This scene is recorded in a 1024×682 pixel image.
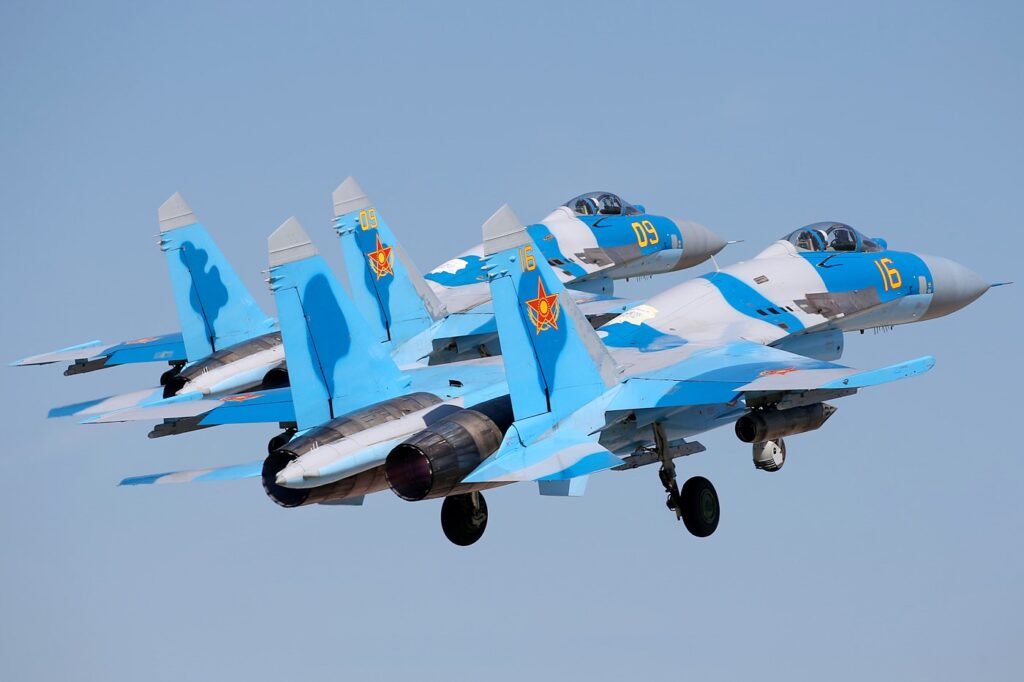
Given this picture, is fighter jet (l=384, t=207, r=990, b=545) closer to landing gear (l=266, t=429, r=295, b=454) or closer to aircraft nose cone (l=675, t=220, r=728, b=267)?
landing gear (l=266, t=429, r=295, b=454)

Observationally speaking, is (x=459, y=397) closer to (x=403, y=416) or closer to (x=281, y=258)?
(x=403, y=416)

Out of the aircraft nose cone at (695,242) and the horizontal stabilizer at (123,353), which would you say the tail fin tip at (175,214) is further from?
the aircraft nose cone at (695,242)

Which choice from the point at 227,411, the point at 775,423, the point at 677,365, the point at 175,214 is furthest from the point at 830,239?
the point at 175,214

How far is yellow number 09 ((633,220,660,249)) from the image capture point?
3756cm

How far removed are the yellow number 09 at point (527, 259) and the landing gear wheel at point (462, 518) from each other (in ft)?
17.2

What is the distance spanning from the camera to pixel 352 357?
2344 centimetres

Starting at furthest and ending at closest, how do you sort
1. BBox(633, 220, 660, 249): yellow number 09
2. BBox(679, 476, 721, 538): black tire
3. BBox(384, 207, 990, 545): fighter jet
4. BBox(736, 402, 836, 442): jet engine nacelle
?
BBox(633, 220, 660, 249): yellow number 09, BBox(679, 476, 721, 538): black tire, BBox(736, 402, 836, 442): jet engine nacelle, BBox(384, 207, 990, 545): fighter jet

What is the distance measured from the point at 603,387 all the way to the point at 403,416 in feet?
9.06

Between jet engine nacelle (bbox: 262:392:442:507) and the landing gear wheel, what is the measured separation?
3312 mm

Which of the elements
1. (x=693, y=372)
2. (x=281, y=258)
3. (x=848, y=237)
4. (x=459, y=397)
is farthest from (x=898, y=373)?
(x=848, y=237)

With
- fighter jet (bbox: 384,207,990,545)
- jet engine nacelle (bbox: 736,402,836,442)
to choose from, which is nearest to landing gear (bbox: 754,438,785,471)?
fighter jet (bbox: 384,207,990,545)

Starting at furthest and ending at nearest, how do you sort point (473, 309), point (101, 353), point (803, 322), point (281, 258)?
point (101, 353) → point (473, 309) → point (803, 322) → point (281, 258)

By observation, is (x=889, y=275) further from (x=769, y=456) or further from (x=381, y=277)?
(x=381, y=277)

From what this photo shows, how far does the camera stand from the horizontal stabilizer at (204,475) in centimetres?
2317
